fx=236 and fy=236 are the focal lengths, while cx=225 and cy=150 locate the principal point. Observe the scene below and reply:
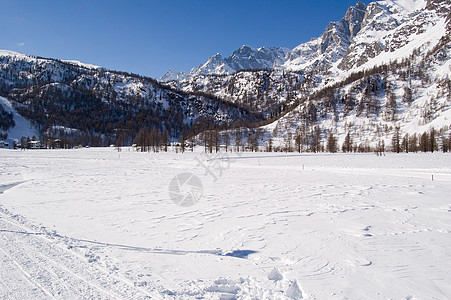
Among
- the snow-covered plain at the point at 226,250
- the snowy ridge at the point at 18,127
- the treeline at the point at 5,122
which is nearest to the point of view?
the snow-covered plain at the point at 226,250

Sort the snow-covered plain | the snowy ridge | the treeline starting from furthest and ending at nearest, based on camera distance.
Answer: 1. the snowy ridge
2. the treeline
3. the snow-covered plain

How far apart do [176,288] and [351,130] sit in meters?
149

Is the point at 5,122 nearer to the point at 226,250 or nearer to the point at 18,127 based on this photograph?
the point at 18,127

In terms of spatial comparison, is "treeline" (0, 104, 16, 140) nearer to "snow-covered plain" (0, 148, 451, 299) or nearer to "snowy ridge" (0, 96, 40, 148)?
"snowy ridge" (0, 96, 40, 148)

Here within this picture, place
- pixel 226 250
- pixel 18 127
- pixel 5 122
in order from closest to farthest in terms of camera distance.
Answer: pixel 226 250 < pixel 5 122 < pixel 18 127

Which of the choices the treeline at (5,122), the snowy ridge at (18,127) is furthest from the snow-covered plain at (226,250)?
the snowy ridge at (18,127)

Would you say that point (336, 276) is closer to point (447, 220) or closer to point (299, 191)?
point (447, 220)

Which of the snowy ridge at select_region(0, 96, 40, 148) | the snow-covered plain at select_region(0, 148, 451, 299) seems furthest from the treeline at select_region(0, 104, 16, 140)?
the snow-covered plain at select_region(0, 148, 451, 299)

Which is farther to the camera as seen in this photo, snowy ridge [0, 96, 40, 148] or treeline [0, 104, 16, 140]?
snowy ridge [0, 96, 40, 148]

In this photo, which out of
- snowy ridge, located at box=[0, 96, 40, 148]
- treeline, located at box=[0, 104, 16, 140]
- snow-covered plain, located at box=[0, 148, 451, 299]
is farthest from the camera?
snowy ridge, located at box=[0, 96, 40, 148]

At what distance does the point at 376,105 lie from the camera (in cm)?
14325

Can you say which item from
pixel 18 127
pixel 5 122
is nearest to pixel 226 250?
pixel 5 122

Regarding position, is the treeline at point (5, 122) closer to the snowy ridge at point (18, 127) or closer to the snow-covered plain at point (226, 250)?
the snowy ridge at point (18, 127)

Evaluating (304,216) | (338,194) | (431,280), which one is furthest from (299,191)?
(431,280)
